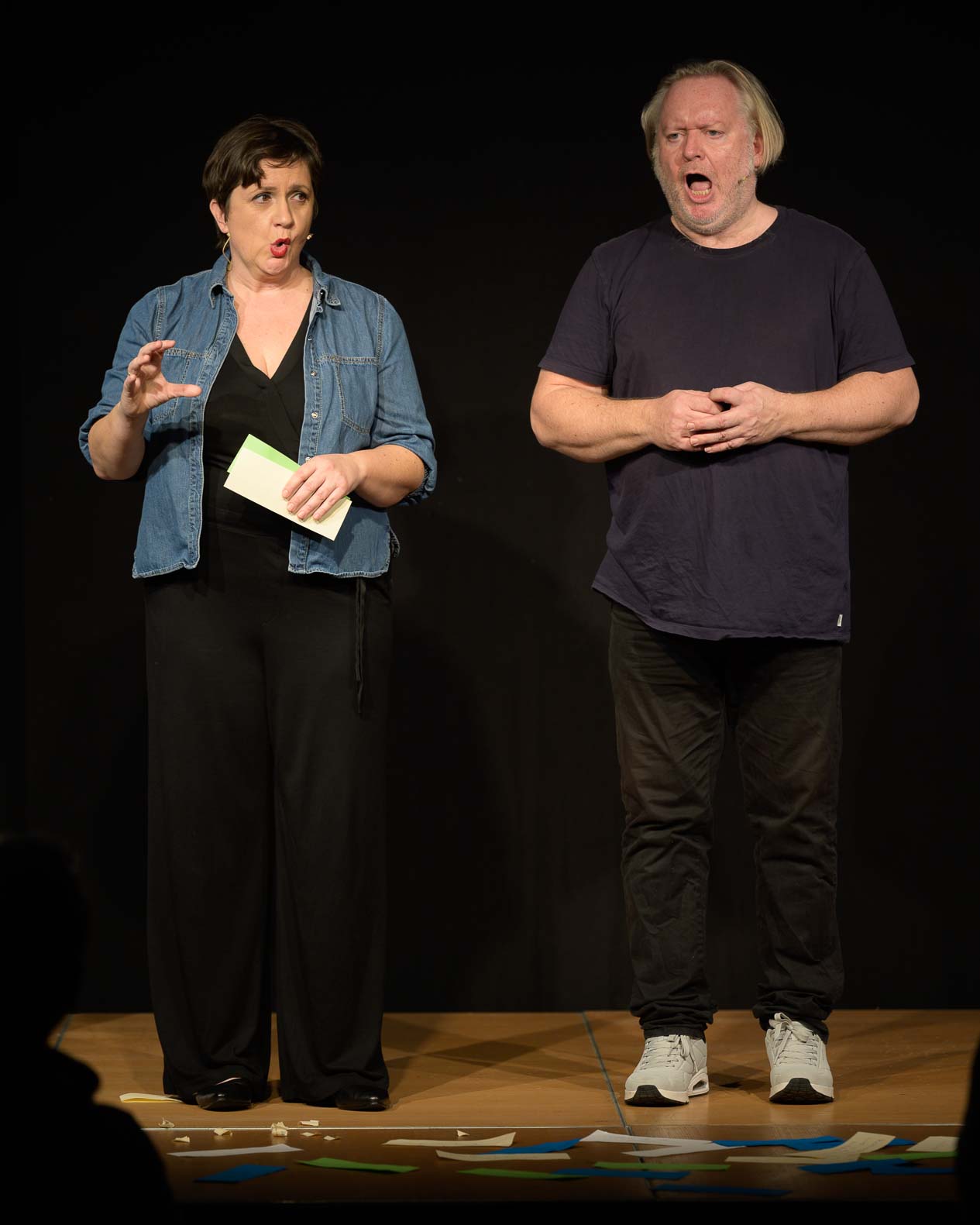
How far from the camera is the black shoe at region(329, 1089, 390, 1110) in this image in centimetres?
277

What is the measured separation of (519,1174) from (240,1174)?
1.29 ft

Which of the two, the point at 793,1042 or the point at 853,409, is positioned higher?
the point at 853,409

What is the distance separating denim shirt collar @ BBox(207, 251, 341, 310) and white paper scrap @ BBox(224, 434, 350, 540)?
335 mm

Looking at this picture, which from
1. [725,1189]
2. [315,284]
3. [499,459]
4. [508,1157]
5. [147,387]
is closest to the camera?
[725,1189]

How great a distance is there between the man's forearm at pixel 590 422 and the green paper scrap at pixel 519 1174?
48.5 inches

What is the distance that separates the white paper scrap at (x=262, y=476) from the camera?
8.90 feet

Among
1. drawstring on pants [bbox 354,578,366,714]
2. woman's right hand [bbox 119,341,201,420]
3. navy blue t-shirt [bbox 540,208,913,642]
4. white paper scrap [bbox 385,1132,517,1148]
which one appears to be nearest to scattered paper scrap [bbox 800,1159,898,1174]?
white paper scrap [bbox 385,1132,517,1148]

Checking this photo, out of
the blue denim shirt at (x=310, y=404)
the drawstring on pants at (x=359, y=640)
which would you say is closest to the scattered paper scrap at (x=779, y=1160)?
the drawstring on pants at (x=359, y=640)

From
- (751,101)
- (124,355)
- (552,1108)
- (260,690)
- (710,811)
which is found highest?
(751,101)

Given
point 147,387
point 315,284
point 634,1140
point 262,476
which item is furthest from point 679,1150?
point 315,284

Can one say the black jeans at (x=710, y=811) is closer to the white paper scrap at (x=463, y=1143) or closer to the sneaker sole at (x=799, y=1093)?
the sneaker sole at (x=799, y=1093)

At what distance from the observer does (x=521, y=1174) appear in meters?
2.28

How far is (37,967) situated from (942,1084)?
217 cm

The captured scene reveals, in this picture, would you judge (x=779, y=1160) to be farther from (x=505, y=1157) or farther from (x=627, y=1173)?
(x=505, y=1157)
